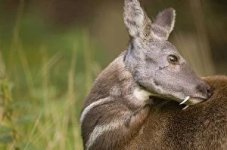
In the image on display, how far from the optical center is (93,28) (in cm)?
1462

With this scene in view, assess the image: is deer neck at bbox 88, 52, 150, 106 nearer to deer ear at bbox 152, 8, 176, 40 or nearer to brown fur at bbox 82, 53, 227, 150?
brown fur at bbox 82, 53, 227, 150

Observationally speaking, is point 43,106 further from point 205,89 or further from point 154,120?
point 205,89

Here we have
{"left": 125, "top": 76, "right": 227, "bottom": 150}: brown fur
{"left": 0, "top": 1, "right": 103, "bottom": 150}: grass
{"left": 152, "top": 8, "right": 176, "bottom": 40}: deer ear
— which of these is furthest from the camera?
{"left": 0, "top": 1, "right": 103, "bottom": 150}: grass

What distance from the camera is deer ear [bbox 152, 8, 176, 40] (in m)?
7.00

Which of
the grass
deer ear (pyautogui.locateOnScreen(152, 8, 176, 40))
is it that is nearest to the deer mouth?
deer ear (pyautogui.locateOnScreen(152, 8, 176, 40))

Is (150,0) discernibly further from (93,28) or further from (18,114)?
(93,28)

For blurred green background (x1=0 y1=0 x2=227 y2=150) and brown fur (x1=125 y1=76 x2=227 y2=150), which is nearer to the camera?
brown fur (x1=125 y1=76 x2=227 y2=150)

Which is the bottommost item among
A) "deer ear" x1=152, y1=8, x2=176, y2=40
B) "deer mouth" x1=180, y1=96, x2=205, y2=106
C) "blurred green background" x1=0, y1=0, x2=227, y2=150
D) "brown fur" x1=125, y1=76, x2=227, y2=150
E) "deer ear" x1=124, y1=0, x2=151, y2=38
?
"blurred green background" x1=0, y1=0, x2=227, y2=150

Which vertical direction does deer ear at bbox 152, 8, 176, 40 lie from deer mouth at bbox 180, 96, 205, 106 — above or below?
above

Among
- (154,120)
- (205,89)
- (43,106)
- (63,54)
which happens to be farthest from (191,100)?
(63,54)

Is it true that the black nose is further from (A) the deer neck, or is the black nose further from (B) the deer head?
(A) the deer neck

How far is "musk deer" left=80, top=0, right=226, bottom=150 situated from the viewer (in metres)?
6.75

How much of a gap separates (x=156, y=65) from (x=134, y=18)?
304mm

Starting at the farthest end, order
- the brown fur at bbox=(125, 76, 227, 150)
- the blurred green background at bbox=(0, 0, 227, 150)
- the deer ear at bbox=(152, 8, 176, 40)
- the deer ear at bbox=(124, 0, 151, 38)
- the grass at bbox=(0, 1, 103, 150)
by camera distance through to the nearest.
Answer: the blurred green background at bbox=(0, 0, 227, 150) → the grass at bbox=(0, 1, 103, 150) → the deer ear at bbox=(152, 8, 176, 40) → the deer ear at bbox=(124, 0, 151, 38) → the brown fur at bbox=(125, 76, 227, 150)
